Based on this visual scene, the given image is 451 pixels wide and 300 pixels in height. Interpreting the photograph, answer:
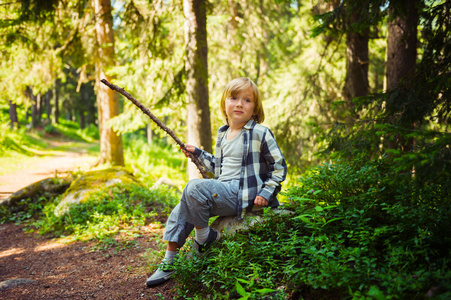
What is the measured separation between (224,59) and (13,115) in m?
18.0

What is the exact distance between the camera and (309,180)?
350cm

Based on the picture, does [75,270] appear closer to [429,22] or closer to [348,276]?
[348,276]

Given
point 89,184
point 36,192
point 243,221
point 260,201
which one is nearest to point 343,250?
point 260,201

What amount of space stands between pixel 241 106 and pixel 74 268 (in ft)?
10.1

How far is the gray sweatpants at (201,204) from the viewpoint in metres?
Answer: 3.02

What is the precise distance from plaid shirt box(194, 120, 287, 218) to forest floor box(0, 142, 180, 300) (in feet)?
4.05

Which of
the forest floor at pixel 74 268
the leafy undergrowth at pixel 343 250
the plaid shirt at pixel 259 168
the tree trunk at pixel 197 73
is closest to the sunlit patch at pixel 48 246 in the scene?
the forest floor at pixel 74 268

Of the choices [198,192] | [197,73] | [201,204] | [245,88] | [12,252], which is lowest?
[12,252]

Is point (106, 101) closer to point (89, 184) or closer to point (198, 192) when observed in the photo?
point (89, 184)

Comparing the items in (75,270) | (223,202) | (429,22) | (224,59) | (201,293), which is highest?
(224,59)

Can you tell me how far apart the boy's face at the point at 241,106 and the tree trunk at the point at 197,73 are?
10.0 ft

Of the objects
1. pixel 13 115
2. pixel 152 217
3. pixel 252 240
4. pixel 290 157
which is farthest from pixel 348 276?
pixel 13 115

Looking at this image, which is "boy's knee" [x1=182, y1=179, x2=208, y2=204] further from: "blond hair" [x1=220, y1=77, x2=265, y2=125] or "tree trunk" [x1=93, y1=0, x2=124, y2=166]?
"tree trunk" [x1=93, y1=0, x2=124, y2=166]

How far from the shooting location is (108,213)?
5559 millimetres
